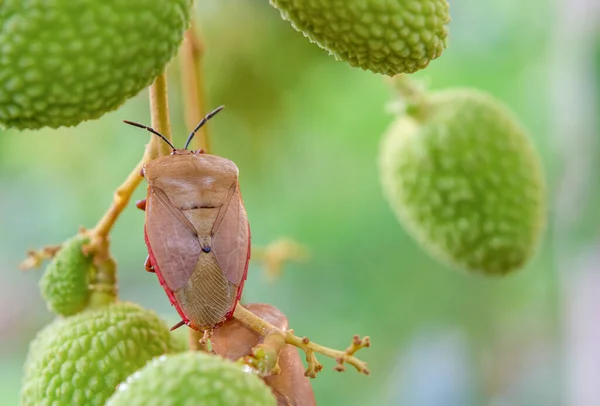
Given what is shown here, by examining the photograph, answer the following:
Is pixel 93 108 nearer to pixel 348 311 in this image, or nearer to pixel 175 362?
pixel 175 362

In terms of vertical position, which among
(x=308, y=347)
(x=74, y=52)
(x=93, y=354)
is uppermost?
(x=74, y=52)

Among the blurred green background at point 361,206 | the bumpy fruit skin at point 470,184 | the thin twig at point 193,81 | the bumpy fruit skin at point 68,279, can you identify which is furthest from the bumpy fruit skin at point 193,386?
the blurred green background at point 361,206

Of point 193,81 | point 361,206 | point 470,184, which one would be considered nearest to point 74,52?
point 193,81

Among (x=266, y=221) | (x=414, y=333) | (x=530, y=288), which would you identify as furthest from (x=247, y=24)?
(x=530, y=288)

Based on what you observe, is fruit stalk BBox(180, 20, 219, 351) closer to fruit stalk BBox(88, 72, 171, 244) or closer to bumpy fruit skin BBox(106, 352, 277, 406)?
fruit stalk BBox(88, 72, 171, 244)

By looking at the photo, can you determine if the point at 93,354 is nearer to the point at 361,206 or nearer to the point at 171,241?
the point at 171,241

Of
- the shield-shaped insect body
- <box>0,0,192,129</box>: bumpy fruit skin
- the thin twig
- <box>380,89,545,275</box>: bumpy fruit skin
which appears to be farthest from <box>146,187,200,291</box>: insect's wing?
<box>380,89,545,275</box>: bumpy fruit skin
